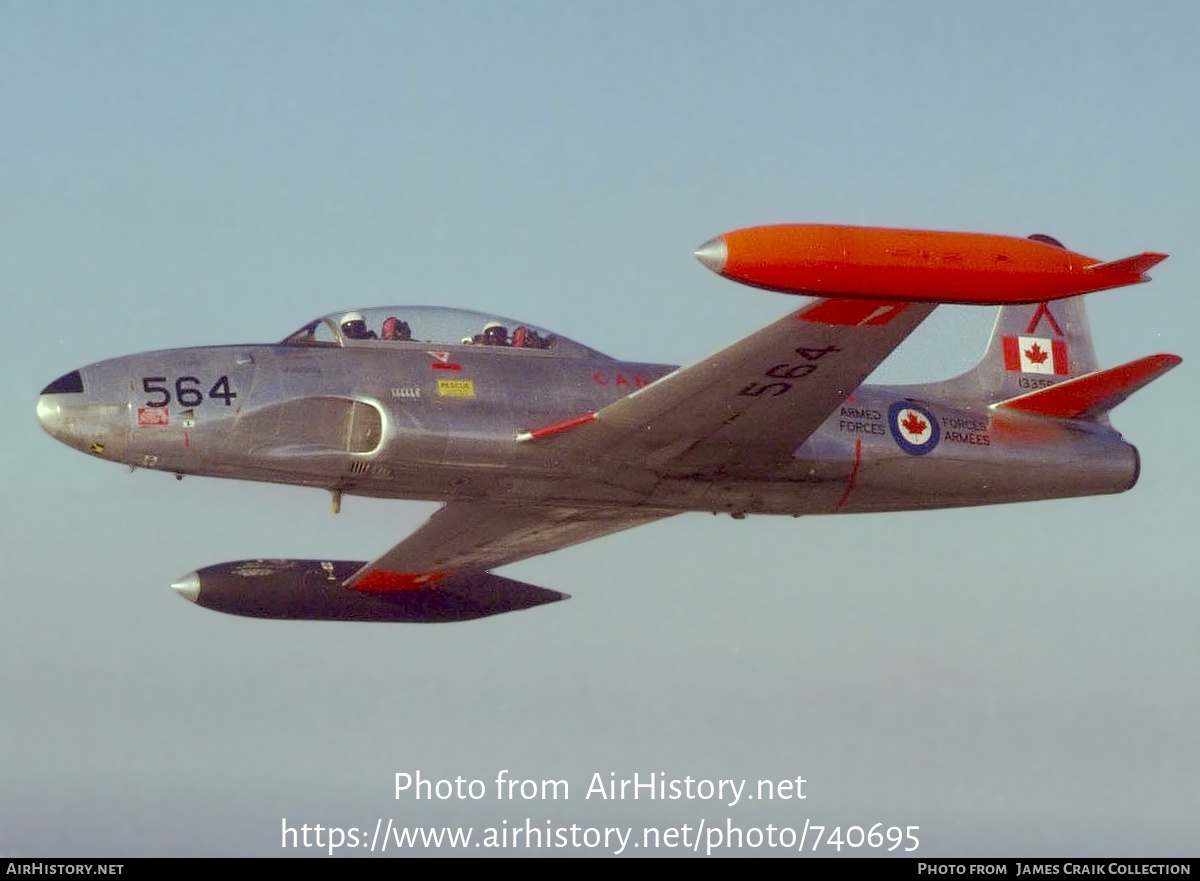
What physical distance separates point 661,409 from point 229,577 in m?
8.07

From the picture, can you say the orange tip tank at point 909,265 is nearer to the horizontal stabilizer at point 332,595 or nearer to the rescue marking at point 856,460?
the rescue marking at point 856,460

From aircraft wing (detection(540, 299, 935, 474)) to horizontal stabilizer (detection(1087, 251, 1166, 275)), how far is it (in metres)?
1.96

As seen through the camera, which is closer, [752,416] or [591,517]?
[752,416]

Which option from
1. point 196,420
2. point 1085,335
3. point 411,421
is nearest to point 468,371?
point 411,421

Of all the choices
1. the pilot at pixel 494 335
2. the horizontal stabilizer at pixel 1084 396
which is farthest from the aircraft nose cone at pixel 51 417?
the horizontal stabilizer at pixel 1084 396

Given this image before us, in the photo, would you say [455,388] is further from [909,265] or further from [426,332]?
[909,265]

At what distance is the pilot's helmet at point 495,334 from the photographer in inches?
835

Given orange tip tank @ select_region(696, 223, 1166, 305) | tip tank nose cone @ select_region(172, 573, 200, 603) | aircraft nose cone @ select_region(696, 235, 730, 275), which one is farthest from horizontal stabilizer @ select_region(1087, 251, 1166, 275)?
tip tank nose cone @ select_region(172, 573, 200, 603)

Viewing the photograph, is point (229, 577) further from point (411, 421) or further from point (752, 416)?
point (752, 416)

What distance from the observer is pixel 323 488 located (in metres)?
20.8

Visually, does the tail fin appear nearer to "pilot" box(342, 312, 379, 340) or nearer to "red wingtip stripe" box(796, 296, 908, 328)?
"red wingtip stripe" box(796, 296, 908, 328)

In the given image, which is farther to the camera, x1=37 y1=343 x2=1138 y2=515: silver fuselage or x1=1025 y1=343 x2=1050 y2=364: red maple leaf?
x1=1025 y1=343 x2=1050 y2=364: red maple leaf

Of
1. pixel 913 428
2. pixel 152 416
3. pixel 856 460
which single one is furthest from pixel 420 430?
pixel 913 428

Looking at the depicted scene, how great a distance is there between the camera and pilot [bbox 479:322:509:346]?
2120 centimetres
